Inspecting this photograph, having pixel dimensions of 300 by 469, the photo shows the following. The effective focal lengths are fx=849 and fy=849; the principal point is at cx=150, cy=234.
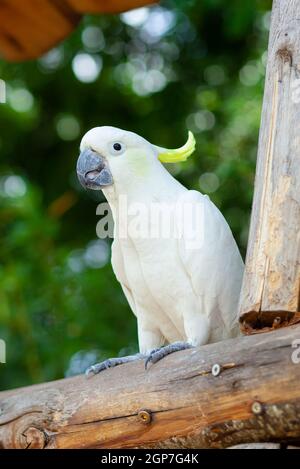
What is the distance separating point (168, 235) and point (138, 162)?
29cm

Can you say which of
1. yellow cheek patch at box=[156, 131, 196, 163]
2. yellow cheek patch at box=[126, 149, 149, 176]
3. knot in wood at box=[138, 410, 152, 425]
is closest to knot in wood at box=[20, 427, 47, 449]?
knot in wood at box=[138, 410, 152, 425]

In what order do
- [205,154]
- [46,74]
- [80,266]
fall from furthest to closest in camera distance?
1. [46,74]
2. [80,266]
3. [205,154]

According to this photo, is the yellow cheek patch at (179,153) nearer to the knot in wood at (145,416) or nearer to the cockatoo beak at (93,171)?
the cockatoo beak at (93,171)

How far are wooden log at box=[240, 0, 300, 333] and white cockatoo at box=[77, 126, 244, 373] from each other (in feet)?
1.25

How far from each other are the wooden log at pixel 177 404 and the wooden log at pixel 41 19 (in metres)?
1.50

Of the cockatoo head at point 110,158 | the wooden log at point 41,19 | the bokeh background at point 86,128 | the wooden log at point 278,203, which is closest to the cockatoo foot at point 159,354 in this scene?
the wooden log at point 278,203

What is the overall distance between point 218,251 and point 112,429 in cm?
76

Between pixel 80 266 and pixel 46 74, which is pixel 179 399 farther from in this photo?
pixel 46 74

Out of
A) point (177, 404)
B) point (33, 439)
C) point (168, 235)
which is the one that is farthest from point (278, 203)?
point (33, 439)

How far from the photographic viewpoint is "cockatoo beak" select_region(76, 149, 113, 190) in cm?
304

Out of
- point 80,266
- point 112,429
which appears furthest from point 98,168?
point 80,266

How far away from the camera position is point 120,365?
9.36ft

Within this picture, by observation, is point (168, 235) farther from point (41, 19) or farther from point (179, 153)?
point (41, 19)

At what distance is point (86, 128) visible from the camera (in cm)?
579
